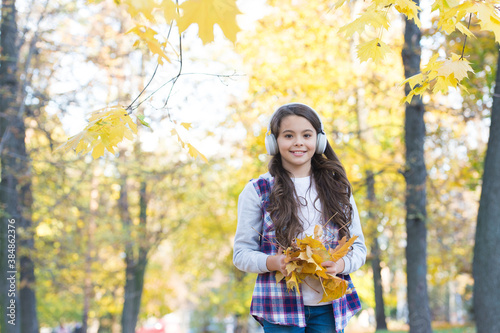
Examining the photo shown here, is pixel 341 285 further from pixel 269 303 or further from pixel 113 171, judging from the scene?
pixel 113 171

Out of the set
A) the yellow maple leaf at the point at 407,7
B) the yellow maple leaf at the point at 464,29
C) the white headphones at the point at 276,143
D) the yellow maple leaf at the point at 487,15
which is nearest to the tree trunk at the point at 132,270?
the white headphones at the point at 276,143

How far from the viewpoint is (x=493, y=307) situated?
579 cm

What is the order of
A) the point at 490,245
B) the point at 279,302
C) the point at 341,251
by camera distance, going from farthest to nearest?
the point at 490,245 → the point at 279,302 → the point at 341,251

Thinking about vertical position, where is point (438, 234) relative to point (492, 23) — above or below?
below

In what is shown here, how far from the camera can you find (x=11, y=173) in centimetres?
838

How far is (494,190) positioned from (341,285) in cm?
410

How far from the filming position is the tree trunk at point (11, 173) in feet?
28.0

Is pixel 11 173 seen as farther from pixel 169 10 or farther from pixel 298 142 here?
pixel 169 10

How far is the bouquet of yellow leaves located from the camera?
7.81 ft

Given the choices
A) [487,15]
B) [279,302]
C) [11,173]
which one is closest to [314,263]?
[279,302]

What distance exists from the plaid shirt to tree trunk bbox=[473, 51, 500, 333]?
3737mm

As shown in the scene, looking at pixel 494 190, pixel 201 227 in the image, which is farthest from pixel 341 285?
pixel 201 227

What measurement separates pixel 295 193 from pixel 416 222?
17.8ft

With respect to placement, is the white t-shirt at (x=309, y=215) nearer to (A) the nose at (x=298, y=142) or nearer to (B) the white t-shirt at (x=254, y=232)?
(B) the white t-shirt at (x=254, y=232)
